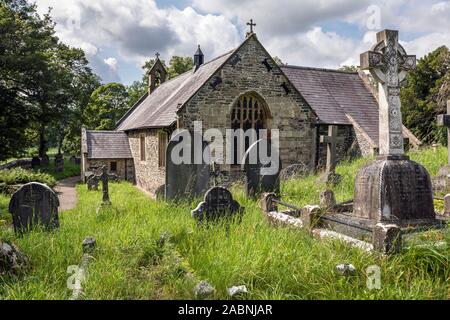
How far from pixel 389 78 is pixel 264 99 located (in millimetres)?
9942

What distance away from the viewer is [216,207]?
6.67 metres

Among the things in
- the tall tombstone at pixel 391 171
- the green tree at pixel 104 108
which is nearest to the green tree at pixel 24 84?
the green tree at pixel 104 108

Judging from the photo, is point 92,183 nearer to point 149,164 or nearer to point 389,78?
point 149,164

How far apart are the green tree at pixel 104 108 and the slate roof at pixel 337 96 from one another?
1076 inches

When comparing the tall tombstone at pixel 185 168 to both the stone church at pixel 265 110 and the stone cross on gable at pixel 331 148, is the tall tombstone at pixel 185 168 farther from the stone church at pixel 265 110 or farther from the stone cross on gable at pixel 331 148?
the stone church at pixel 265 110

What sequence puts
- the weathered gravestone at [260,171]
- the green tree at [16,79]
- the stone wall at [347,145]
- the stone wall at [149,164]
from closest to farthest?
the weathered gravestone at [260,171], the stone wall at [149,164], the stone wall at [347,145], the green tree at [16,79]

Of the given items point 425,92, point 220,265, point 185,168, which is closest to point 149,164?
point 185,168

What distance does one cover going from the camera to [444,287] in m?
3.95

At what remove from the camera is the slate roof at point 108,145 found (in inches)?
929

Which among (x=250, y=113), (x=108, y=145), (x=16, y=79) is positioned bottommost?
(x=108, y=145)

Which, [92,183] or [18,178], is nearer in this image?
[18,178]

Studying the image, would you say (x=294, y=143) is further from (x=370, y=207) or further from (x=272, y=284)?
(x=272, y=284)

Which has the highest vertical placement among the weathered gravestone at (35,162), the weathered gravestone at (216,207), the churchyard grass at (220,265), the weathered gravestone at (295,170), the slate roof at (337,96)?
the slate roof at (337,96)

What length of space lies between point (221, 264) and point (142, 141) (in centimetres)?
1809
